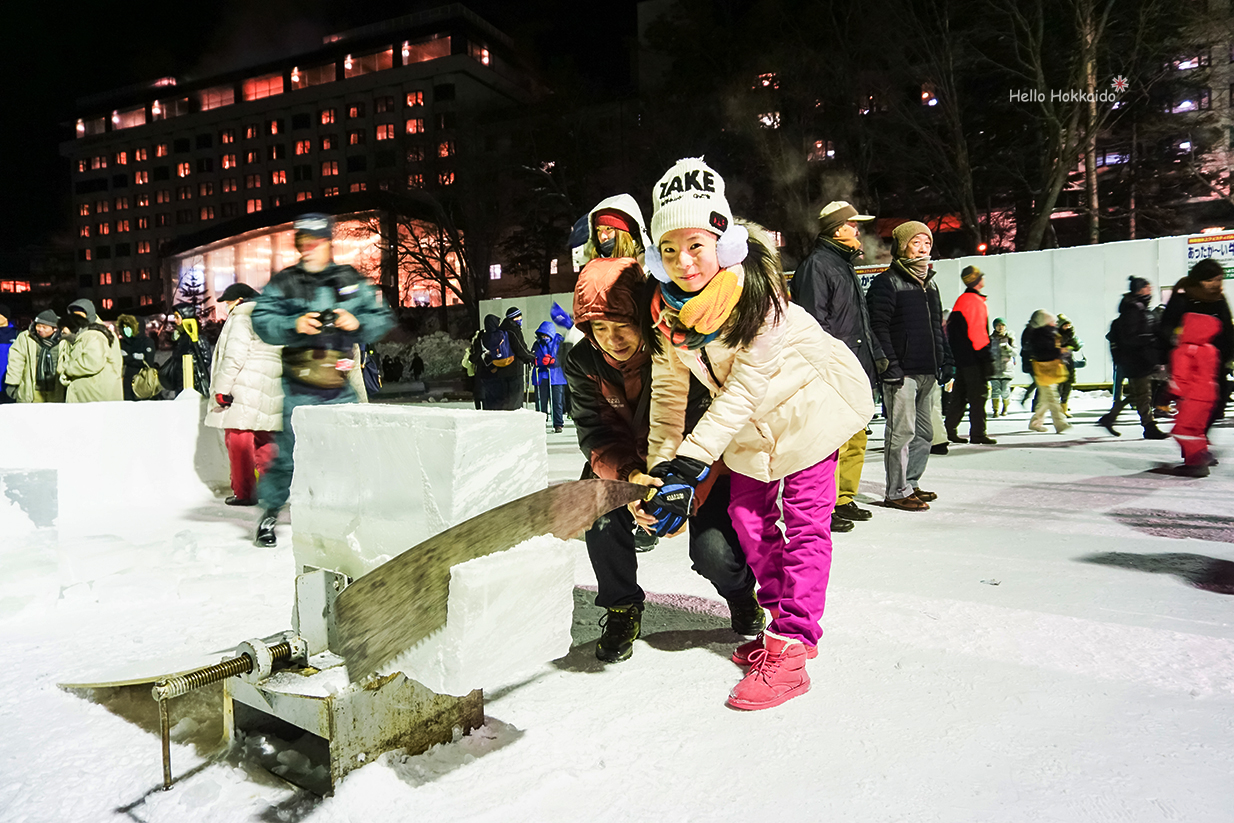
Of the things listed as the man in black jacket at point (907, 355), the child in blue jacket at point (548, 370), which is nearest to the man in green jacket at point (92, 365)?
the child in blue jacket at point (548, 370)

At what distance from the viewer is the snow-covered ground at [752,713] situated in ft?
5.64

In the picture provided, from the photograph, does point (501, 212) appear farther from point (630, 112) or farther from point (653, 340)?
point (653, 340)

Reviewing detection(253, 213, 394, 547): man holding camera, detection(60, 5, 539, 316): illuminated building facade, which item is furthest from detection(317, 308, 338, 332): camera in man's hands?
detection(60, 5, 539, 316): illuminated building facade

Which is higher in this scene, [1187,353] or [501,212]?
[501,212]

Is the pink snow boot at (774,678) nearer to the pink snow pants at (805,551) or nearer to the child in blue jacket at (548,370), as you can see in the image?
the pink snow pants at (805,551)

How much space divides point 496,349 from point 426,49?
215 feet

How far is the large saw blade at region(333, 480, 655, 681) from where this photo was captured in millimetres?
1675

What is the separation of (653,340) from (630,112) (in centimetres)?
2944

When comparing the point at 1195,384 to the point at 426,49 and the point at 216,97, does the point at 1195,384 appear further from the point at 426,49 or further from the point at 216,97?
the point at 216,97

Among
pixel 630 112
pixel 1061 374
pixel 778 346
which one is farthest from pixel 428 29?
pixel 778 346

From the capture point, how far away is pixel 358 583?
184 cm

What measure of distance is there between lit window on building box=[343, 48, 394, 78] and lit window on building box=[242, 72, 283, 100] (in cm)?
855

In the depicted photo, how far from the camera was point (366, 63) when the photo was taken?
6806 cm

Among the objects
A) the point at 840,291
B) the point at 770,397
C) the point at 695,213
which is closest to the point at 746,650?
the point at 770,397
